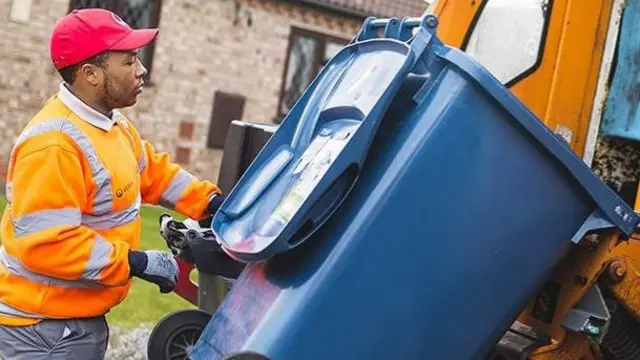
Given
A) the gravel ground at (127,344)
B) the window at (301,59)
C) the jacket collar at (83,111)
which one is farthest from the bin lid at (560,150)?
the window at (301,59)

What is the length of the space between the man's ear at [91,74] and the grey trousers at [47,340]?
729mm

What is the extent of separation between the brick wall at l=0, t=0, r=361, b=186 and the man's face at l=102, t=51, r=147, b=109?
10.1 metres

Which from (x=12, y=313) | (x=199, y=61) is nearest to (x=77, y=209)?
(x=12, y=313)

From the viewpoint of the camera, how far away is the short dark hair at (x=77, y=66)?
10.3 feet

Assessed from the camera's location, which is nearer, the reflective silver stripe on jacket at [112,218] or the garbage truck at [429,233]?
the garbage truck at [429,233]

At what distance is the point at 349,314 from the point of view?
2.49 meters

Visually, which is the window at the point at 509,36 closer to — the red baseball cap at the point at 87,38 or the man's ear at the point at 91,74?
the red baseball cap at the point at 87,38

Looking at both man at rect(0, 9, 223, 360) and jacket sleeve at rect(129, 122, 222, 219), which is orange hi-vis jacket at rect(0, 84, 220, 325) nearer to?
man at rect(0, 9, 223, 360)

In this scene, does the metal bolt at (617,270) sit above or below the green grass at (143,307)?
above

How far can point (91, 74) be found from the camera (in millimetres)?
3150

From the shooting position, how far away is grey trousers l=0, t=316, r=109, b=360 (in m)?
3.10

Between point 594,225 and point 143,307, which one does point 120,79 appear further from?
point 143,307

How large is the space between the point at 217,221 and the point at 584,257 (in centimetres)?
105

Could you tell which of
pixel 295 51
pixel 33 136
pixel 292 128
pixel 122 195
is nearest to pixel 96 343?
pixel 122 195
